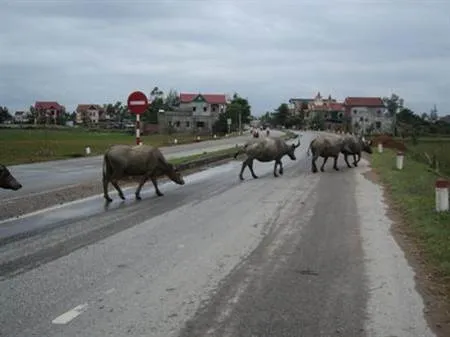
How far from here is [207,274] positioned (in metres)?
8.16

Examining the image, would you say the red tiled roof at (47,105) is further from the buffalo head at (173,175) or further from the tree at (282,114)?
the buffalo head at (173,175)

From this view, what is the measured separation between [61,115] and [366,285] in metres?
157

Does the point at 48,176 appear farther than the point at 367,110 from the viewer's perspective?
No

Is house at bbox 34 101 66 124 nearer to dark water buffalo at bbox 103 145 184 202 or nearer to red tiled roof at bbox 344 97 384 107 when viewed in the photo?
red tiled roof at bbox 344 97 384 107

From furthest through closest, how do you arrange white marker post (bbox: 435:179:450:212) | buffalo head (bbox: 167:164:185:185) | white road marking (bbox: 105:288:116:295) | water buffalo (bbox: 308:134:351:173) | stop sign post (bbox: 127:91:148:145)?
water buffalo (bbox: 308:134:351:173)
stop sign post (bbox: 127:91:148:145)
buffalo head (bbox: 167:164:185:185)
white marker post (bbox: 435:179:450:212)
white road marking (bbox: 105:288:116:295)

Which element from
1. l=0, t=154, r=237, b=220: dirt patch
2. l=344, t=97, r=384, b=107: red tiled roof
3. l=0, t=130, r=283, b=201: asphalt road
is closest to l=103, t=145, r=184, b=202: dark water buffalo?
l=0, t=154, r=237, b=220: dirt patch

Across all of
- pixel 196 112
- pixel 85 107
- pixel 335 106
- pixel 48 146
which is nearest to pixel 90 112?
pixel 85 107

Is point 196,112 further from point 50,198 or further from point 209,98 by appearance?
point 50,198

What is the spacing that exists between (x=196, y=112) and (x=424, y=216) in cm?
11748

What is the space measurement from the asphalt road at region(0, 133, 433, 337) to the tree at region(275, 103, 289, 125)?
6152 inches

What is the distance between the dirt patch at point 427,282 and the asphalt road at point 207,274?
0.13m

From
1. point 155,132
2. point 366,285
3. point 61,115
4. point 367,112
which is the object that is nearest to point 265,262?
point 366,285

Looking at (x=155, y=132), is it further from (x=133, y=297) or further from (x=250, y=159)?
(x=133, y=297)

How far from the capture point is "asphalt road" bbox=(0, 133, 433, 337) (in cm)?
622
